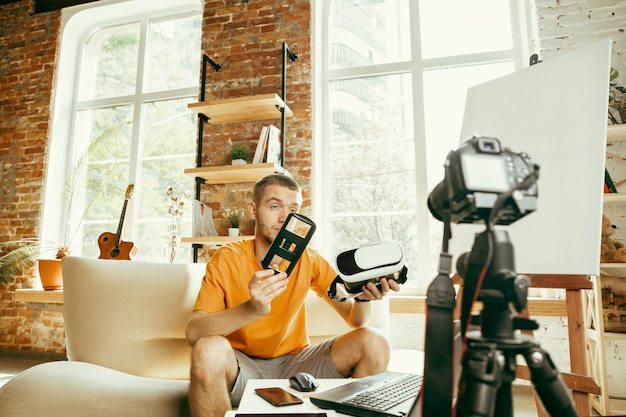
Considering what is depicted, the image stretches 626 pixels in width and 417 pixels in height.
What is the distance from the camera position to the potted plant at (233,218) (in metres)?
2.88

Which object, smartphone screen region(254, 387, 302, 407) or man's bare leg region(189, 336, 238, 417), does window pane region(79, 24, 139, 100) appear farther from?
smartphone screen region(254, 387, 302, 407)

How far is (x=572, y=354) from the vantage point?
4.48 ft

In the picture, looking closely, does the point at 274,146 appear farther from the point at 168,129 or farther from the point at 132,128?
the point at 132,128

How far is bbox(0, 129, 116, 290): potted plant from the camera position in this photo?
10.6ft

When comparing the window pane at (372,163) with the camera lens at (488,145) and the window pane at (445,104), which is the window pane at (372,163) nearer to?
the window pane at (445,104)

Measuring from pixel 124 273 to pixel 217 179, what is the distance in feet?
5.20

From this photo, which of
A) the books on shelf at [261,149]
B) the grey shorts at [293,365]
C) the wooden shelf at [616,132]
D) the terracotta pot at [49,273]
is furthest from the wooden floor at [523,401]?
the books on shelf at [261,149]

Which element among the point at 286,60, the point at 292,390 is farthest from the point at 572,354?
the point at 286,60

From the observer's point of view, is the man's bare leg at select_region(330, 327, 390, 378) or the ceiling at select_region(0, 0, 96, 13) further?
the ceiling at select_region(0, 0, 96, 13)

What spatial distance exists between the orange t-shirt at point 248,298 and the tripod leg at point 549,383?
988mm

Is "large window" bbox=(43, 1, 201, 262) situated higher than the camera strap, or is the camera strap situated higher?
"large window" bbox=(43, 1, 201, 262)

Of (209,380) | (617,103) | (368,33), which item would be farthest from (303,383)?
(368,33)

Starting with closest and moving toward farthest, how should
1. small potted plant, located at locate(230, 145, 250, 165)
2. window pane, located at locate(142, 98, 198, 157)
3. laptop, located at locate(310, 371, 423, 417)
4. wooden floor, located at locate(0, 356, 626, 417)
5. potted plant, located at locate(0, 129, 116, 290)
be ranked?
laptop, located at locate(310, 371, 423, 417)
wooden floor, located at locate(0, 356, 626, 417)
small potted plant, located at locate(230, 145, 250, 165)
potted plant, located at locate(0, 129, 116, 290)
window pane, located at locate(142, 98, 198, 157)

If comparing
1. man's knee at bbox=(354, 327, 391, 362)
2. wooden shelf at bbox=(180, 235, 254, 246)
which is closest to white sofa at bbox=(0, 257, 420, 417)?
man's knee at bbox=(354, 327, 391, 362)
